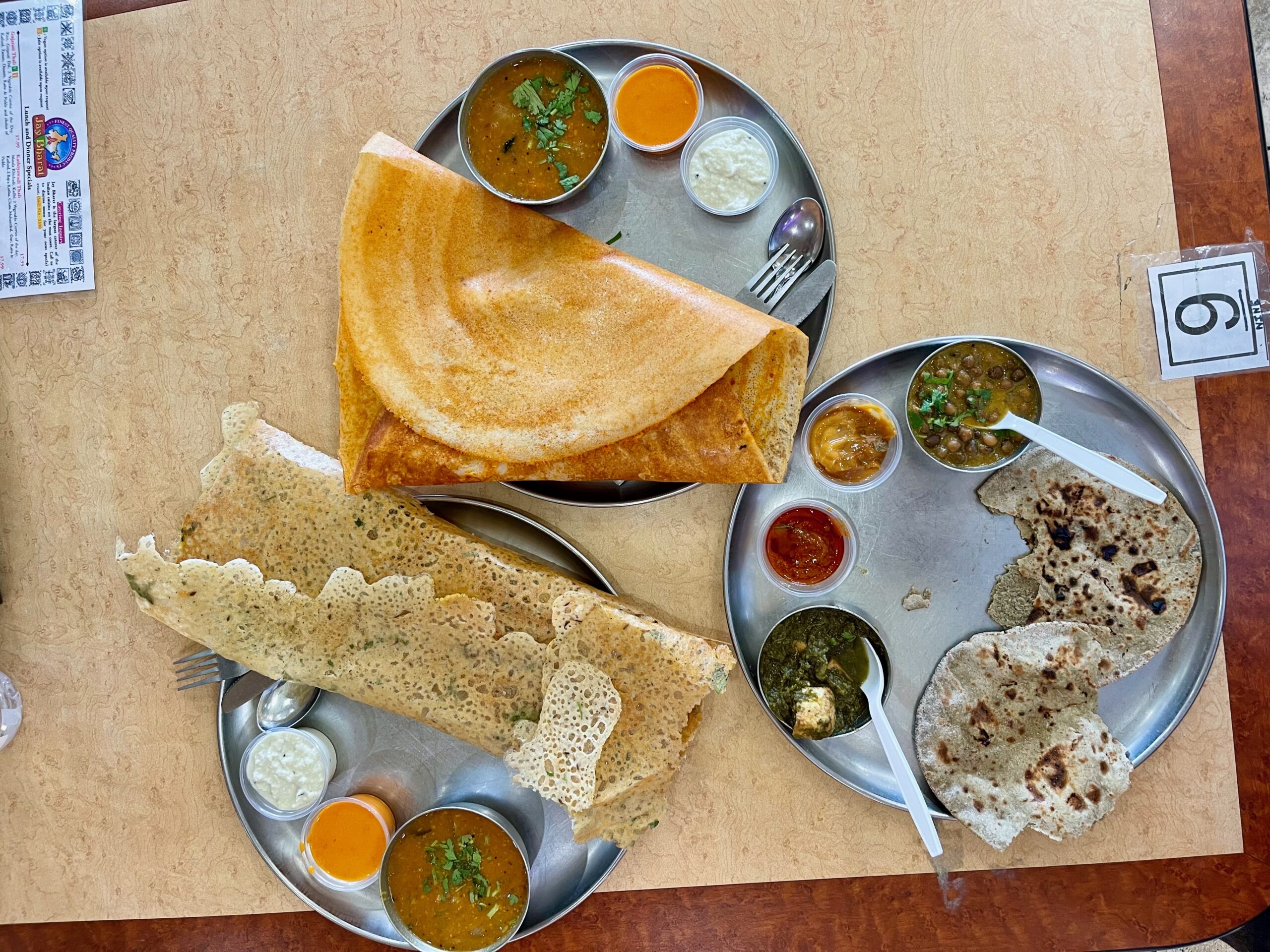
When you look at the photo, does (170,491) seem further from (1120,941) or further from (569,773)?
(1120,941)

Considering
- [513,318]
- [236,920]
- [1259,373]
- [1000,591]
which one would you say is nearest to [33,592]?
[236,920]

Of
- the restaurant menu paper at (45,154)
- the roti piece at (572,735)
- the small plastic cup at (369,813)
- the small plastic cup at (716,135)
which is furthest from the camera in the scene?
the restaurant menu paper at (45,154)

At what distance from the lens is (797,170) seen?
182 cm

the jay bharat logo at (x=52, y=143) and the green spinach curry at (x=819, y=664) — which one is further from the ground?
the jay bharat logo at (x=52, y=143)

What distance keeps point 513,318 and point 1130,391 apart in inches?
55.0

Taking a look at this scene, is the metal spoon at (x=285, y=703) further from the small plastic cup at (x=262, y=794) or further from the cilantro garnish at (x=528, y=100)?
the cilantro garnish at (x=528, y=100)

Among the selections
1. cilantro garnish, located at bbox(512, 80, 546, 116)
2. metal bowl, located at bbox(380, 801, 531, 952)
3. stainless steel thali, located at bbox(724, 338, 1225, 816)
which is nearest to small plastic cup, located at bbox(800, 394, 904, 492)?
stainless steel thali, located at bbox(724, 338, 1225, 816)

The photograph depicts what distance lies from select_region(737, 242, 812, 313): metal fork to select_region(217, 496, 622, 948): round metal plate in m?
0.75

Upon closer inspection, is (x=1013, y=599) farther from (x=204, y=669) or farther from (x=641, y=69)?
(x=204, y=669)

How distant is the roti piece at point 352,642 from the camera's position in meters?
1.72

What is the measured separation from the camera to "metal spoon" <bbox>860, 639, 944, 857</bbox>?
5.65 feet

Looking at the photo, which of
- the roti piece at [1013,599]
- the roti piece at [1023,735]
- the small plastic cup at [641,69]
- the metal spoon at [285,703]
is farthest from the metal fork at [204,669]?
the roti piece at [1013,599]

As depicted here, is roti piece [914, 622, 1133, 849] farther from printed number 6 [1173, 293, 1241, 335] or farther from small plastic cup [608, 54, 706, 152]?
small plastic cup [608, 54, 706, 152]

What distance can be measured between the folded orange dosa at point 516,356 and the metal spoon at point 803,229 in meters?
0.23
